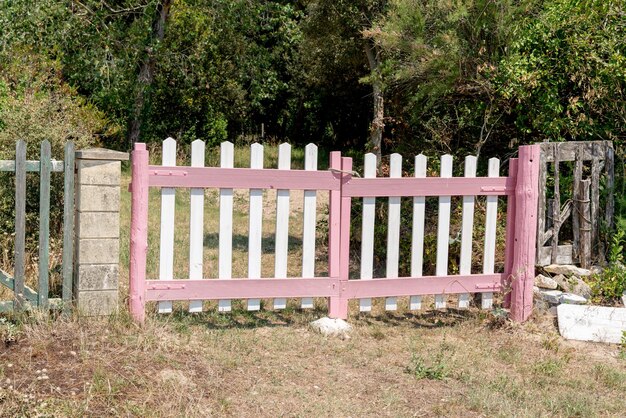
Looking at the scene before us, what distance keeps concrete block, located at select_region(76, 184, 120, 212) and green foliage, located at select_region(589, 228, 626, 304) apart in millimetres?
4598

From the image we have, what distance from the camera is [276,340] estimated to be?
236 inches

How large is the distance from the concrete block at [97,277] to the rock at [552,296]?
4.00 meters

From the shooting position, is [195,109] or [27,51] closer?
[27,51]

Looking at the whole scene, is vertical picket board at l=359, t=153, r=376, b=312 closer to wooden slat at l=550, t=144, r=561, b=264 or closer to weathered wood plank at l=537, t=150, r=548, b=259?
Answer: weathered wood plank at l=537, t=150, r=548, b=259

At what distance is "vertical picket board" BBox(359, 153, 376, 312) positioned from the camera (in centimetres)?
632

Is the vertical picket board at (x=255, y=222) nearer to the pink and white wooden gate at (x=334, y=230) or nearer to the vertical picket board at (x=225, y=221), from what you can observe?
the pink and white wooden gate at (x=334, y=230)

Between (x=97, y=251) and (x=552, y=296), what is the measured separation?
4.20m

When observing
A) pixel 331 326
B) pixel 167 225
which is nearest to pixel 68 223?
pixel 167 225

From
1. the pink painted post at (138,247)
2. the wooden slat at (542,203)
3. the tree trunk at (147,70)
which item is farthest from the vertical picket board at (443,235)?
the tree trunk at (147,70)

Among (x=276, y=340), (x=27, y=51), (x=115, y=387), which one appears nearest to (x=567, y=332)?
(x=276, y=340)

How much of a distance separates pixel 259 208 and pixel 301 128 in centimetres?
2031

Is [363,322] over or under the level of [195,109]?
under

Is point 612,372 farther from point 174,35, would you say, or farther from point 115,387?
point 174,35

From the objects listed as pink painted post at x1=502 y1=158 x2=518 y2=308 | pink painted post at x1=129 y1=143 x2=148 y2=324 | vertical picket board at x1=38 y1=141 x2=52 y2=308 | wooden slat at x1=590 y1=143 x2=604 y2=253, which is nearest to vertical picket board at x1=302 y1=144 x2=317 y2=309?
pink painted post at x1=129 y1=143 x2=148 y2=324
